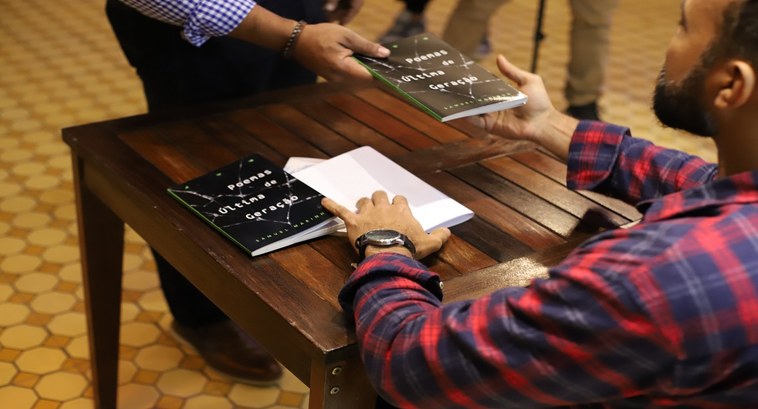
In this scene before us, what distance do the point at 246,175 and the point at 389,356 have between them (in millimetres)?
522

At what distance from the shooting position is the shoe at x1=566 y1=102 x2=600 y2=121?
3344mm

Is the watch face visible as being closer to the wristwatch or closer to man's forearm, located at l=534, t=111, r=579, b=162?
the wristwatch

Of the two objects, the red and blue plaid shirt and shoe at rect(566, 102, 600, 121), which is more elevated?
the red and blue plaid shirt

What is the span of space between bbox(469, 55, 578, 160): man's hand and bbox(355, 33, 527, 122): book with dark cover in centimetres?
6

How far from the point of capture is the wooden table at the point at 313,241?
118 cm

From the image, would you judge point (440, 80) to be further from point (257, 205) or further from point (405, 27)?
point (405, 27)

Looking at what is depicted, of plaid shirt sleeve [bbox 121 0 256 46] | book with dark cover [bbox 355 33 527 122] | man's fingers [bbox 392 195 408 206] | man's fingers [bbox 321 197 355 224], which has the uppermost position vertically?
book with dark cover [bbox 355 33 527 122]

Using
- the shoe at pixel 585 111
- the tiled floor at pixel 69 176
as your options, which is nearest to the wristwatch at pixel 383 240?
the tiled floor at pixel 69 176

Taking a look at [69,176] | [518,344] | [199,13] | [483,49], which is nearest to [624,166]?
[518,344]

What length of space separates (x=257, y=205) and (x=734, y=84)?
708 millimetres

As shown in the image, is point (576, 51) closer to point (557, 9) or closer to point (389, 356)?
point (557, 9)

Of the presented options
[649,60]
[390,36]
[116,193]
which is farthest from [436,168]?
[649,60]

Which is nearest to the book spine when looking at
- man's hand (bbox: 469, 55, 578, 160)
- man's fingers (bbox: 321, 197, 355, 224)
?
man's fingers (bbox: 321, 197, 355, 224)

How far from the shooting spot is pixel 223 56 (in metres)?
1.83
